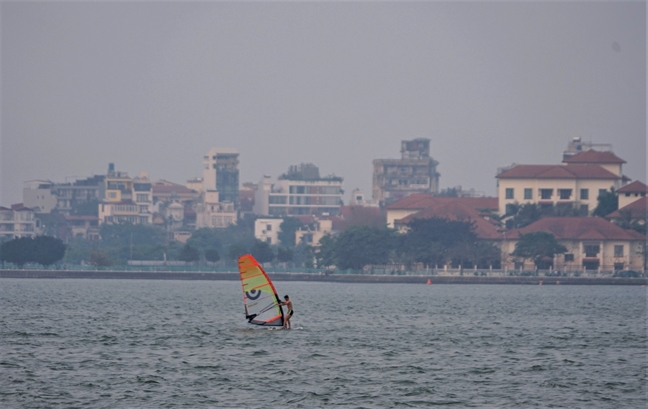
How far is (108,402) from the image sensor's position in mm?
31297

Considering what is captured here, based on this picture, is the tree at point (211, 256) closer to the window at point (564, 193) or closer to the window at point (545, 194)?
the window at point (545, 194)

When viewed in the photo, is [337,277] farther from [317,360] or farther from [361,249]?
[317,360]

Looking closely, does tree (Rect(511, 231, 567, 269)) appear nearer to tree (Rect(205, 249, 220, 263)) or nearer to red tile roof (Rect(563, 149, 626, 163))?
red tile roof (Rect(563, 149, 626, 163))

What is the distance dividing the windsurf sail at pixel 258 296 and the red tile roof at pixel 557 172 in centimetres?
12527

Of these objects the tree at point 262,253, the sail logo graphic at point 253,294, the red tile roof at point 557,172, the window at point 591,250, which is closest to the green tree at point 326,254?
the tree at point 262,253

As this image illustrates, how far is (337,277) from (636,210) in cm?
4312

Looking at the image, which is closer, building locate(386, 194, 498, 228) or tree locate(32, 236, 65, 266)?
tree locate(32, 236, 65, 266)

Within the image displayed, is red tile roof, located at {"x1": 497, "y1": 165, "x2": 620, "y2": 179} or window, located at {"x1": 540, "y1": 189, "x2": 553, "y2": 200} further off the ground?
red tile roof, located at {"x1": 497, "y1": 165, "x2": 620, "y2": 179}

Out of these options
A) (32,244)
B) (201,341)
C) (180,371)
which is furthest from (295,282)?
(180,371)

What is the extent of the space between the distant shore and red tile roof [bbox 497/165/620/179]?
1307 inches

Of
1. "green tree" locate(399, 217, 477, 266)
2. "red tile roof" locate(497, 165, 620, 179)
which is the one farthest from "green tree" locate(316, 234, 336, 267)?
"red tile roof" locate(497, 165, 620, 179)

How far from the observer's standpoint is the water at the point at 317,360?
108ft

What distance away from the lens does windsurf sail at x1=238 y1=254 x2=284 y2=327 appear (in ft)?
159

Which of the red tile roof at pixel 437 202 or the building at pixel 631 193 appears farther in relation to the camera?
the red tile roof at pixel 437 202
